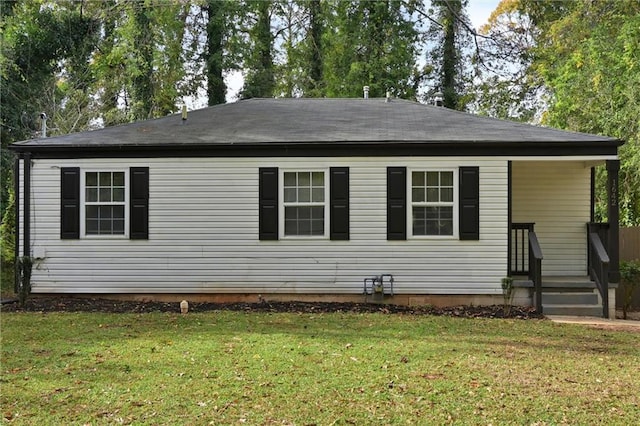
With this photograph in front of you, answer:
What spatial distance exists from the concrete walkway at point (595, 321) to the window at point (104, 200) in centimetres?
734

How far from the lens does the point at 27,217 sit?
10328 millimetres

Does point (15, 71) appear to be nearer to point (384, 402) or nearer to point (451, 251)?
point (451, 251)

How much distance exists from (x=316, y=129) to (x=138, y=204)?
3.41 m

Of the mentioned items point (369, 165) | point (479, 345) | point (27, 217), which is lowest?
point (479, 345)

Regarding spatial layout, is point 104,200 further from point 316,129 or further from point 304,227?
point 316,129

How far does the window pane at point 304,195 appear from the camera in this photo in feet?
33.2

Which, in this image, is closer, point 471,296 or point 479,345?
point 479,345

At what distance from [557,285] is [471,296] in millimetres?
1474

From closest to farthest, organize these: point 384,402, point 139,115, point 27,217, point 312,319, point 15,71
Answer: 1. point 384,402
2. point 312,319
3. point 27,217
4. point 15,71
5. point 139,115

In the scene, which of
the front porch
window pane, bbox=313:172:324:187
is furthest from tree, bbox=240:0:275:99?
the front porch

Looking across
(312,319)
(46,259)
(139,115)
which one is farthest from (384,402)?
(139,115)

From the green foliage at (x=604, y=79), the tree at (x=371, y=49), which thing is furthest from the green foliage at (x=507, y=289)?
the tree at (x=371, y=49)

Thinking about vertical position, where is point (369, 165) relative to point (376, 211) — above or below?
above

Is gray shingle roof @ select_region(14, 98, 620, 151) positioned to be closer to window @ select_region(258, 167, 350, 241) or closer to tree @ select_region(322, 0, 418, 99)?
window @ select_region(258, 167, 350, 241)
